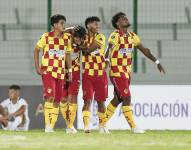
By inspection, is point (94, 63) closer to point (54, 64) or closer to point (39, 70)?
point (54, 64)

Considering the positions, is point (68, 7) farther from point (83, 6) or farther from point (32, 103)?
point (32, 103)

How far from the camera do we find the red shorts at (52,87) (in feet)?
42.7

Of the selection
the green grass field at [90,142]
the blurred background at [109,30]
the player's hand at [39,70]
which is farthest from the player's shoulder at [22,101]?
the green grass field at [90,142]

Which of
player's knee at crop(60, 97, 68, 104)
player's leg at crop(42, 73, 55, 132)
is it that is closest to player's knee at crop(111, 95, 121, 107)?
player's knee at crop(60, 97, 68, 104)

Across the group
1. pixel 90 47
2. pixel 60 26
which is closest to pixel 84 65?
pixel 90 47

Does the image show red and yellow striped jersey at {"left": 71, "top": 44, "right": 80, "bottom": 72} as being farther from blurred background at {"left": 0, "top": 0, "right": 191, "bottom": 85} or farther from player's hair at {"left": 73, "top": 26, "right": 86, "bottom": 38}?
blurred background at {"left": 0, "top": 0, "right": 191, "bottom": 85}

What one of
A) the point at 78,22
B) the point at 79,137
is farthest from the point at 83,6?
the point at 79,137

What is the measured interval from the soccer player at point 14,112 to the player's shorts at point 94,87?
9.24 feet

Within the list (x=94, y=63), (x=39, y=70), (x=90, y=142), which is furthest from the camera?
(x=94, y=63)

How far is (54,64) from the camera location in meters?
13.2

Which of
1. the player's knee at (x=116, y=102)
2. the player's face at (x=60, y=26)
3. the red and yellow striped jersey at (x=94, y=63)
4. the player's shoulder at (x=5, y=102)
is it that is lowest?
the player's shoulder at (x=5, y=102)

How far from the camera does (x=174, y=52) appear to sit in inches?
716

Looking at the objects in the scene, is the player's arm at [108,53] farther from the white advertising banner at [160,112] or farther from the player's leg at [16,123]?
the player's leg at [16,123]

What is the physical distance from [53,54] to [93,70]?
2.60 ft
